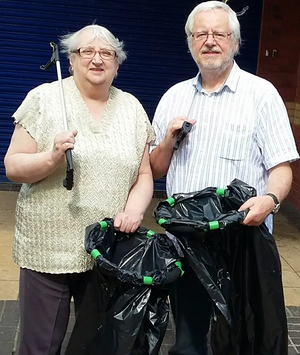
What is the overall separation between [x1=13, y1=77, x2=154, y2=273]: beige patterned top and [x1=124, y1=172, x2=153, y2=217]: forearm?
0.06 metres

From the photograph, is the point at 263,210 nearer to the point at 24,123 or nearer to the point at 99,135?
the point at 99,135

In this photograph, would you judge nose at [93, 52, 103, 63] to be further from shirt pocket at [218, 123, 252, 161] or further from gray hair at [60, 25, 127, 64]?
shirt pocket at [218, 123, 252, 161]

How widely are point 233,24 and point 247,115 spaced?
0.46m

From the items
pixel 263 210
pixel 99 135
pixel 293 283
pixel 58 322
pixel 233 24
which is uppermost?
pixel 233 24

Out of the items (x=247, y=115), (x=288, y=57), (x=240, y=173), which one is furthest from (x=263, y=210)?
(x=288, y=57)

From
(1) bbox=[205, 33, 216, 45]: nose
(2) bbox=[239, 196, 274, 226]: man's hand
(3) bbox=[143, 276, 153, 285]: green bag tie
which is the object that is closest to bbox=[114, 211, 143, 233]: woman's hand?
(3) bbox=[143, 276, 153, 285]: green bag tie

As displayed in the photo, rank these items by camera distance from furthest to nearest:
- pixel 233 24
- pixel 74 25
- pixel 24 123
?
1. pixel 74 25
2. pixel 233 24
3. pixel 24 123

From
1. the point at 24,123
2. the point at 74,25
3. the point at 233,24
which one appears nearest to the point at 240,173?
the point at 233,24

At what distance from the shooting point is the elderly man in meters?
2.78

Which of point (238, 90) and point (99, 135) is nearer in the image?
point (99, 135)

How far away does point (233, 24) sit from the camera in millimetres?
2799

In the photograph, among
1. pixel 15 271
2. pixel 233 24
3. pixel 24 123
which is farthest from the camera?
pixel 15 271

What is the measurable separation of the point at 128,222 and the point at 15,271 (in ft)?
8.08

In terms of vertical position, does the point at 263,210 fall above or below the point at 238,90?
below
